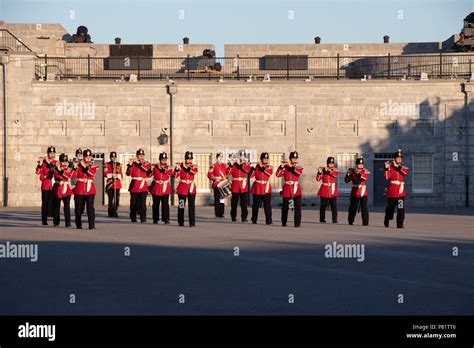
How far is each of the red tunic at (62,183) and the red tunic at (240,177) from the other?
619cm

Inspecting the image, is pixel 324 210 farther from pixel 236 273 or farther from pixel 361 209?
pixel 236 273

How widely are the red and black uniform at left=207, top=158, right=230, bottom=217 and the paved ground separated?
7.40 m

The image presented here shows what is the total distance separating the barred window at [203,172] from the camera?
44.8 m

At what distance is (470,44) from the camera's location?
52.9 meters

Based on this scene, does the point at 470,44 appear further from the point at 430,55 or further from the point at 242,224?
the point at 242,224

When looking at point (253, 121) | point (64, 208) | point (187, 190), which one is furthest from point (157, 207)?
point (253, 121)

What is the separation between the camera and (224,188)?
33.3 m

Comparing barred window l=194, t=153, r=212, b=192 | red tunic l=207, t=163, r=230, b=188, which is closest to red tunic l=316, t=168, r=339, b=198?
red tunic l=207, t=163, r=230, b=188

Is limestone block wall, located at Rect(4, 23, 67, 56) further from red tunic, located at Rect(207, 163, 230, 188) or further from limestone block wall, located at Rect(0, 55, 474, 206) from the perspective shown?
red tunic, located at Rect(207, 163, 230, 188)

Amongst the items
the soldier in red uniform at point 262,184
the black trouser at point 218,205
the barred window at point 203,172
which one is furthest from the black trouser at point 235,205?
the barred window at point 203,172

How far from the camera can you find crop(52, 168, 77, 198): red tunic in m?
27.6

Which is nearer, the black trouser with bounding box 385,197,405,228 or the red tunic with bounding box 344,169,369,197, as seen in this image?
the black trouser with bounding box 385,197,405,228

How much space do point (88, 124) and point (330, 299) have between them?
108 ft
